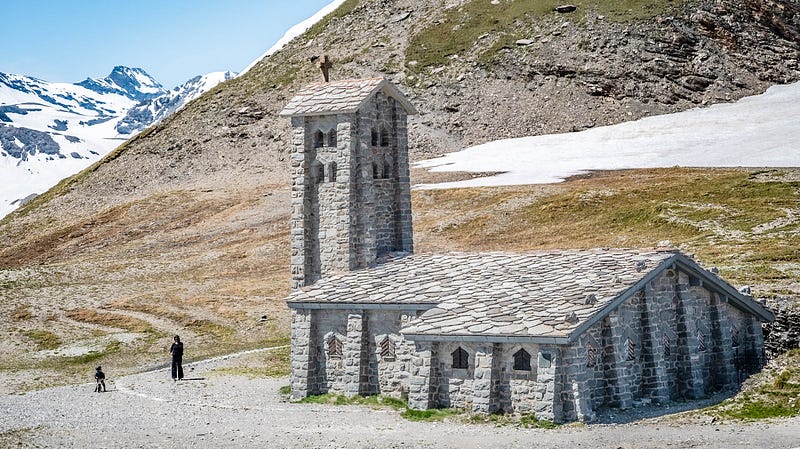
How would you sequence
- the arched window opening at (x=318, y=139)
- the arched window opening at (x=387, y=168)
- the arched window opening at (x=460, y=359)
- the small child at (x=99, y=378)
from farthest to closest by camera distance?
the arched window opening at (x=387, y=168), the small child at (x=99, y=378), the arched window opening at (x=318, y=139), the arched window opening at (x=460, y=359)

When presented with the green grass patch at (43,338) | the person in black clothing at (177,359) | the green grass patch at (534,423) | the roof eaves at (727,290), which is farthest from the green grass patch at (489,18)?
the green grass patch at (534,423)

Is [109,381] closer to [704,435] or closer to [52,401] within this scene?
[52,401]

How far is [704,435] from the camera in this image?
29.6m

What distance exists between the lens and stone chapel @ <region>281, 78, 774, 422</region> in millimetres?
32750

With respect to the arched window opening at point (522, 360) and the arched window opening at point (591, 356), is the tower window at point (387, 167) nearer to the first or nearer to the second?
the arched window opening at point (522, 360)

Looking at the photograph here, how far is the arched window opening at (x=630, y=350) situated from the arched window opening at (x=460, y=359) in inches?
188

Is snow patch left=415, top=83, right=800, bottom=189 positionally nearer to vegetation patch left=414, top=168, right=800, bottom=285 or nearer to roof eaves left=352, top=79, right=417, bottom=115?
vegetation patch left=414, top=168, right=800, bottom=285

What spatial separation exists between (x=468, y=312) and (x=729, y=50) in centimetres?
10542

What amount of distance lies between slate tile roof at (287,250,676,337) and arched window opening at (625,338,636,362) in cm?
178

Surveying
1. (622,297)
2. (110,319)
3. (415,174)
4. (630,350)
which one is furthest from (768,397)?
(415,174)

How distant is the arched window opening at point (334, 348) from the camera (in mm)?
39219

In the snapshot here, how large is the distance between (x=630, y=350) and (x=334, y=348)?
10.4 m

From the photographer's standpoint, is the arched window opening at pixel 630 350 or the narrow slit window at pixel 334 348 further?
the narrow slit window at pixel 334 348

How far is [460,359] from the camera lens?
34219 millimetres
